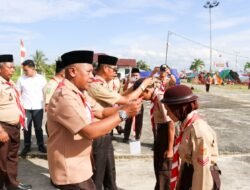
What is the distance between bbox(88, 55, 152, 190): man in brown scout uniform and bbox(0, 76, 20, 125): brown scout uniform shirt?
1485mm

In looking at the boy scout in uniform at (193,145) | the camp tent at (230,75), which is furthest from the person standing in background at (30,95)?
the camp tent at (230,75)

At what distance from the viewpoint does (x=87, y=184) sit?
111 inches

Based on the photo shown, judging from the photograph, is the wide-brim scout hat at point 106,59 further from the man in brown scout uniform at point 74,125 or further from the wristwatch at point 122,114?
the wristwatch at point 122,114

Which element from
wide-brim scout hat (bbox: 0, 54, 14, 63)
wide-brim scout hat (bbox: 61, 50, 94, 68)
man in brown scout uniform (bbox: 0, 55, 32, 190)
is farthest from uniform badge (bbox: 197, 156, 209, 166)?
wide-brim scout hat (bbox: 0, 54, 14, 63)

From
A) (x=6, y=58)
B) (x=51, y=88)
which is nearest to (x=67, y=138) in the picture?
→ (x=6, y=58)

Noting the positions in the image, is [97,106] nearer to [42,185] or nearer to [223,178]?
[42,185]

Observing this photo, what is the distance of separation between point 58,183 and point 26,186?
275 centimetres

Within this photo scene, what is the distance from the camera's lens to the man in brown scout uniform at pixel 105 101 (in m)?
4.06

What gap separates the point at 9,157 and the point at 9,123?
54 cm

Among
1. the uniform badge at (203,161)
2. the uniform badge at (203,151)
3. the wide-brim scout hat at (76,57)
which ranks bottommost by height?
the uniform badge at (203,161)

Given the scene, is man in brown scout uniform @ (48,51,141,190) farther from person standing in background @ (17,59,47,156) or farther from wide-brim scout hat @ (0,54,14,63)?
person standing in background @ (17,59,47,156)

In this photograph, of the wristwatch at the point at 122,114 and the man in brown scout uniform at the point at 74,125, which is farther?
the wristwatch at the point at 122,114

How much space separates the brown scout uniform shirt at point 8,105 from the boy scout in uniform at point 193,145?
3093mm

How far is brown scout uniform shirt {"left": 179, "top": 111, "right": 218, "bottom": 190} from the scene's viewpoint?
237 cm
